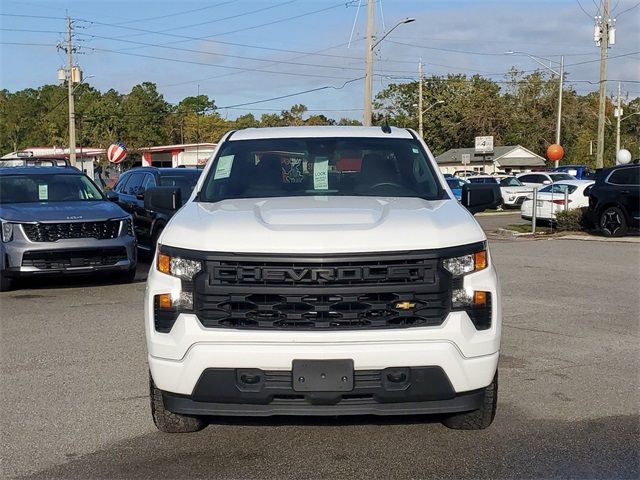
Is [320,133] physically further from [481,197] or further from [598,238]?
[598,238]

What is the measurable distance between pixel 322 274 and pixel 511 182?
34879 mm

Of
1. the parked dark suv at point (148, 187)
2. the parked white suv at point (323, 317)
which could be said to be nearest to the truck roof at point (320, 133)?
the parked white suv at point (323, 317)

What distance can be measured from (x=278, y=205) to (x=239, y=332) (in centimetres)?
113

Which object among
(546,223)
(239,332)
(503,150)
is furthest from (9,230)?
(503,150)

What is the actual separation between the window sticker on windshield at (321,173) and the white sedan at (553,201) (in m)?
18.1

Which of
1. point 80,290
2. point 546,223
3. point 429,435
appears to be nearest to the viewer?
point 429,435

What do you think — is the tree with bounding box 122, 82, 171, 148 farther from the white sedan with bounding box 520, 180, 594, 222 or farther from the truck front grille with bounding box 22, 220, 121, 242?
the truck front grille with bounding box 22, 220, 121, 242

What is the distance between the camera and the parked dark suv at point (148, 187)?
45.2 ft

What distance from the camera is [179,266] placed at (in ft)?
14.6

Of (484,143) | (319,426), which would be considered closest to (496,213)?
(319,426)

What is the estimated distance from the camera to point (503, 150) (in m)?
80.5

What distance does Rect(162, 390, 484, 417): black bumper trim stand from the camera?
14.1 feet

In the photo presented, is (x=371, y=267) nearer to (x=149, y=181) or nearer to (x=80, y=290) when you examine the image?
(x=80, y=290)

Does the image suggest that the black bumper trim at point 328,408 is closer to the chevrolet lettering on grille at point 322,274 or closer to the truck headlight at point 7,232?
the chevrolet lettering on grille at point 322,274
